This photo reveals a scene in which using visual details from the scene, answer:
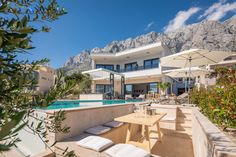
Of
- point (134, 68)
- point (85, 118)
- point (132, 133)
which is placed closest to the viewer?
point (85, 118)

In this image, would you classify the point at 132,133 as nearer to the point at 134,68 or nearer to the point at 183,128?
the point at 183,128

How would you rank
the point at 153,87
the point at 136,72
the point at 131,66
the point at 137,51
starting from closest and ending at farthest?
the point at 137,51, the point at 153,87, the point at 136,72, the point at 131,66

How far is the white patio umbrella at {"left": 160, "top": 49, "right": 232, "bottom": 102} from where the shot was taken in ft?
23.9

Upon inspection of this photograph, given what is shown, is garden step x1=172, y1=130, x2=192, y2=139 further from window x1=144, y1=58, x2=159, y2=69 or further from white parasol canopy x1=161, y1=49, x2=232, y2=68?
window x1=144, y1=58, x2=159, y2=69

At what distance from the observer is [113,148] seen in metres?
3.11

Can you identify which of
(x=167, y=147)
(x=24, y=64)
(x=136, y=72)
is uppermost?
(x=136, y=72)

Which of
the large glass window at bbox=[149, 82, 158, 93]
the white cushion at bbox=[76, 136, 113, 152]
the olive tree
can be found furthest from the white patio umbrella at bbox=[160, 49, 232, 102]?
the large glass window at bbox=[149, 82, 158, 93]

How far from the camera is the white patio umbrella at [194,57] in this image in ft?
23.9

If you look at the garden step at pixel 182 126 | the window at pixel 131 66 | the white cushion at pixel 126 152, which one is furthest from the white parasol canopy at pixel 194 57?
the window at pixel 131 66

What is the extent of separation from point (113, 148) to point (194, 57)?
714cm

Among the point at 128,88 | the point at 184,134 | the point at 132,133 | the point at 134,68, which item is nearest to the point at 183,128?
the point at 184,134

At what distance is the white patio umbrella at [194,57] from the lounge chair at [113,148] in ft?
19.9

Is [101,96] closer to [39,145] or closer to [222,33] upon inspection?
[39,145]

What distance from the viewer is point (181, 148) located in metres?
4.86
